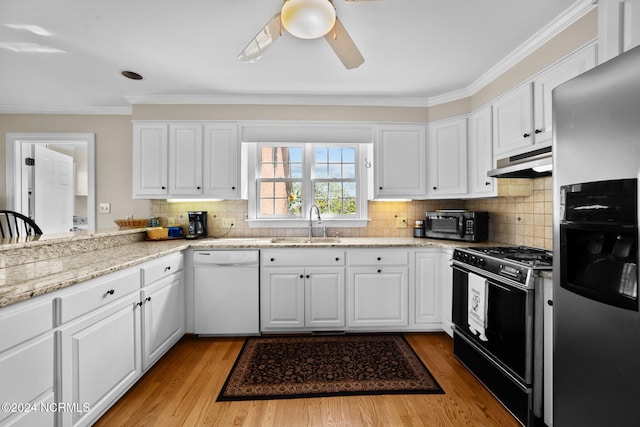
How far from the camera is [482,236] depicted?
270cm

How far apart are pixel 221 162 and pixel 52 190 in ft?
8.44

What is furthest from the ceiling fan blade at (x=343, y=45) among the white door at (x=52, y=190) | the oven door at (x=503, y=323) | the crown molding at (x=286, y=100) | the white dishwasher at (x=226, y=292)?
the white door at (x=52, y=190)

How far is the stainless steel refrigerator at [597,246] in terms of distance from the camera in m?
0.95

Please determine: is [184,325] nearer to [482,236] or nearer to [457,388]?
[457,388]

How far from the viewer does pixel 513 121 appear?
222 cm

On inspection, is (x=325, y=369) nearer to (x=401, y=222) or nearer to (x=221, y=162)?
(x=401, y=222)

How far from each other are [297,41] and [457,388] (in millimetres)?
2661

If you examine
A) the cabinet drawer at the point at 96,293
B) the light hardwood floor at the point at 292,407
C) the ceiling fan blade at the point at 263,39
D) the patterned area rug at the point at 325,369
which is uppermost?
the ceiling fan blade at the point at 263,39

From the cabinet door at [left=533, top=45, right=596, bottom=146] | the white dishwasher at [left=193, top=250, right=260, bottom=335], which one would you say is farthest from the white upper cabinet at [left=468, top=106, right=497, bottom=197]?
the white dishwasher at [left=193, top=250, right=260, bottom=335]

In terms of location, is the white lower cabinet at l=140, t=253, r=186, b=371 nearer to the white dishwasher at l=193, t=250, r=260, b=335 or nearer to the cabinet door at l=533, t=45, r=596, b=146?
the white dishwasher at l=193, t=250, r=260, b=335

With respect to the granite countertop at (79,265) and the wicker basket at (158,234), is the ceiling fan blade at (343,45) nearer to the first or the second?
the granite countertop at (79,265)

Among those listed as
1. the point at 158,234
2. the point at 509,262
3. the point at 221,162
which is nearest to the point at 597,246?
the point at 509,262

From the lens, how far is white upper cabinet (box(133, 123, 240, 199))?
2980 millimetres

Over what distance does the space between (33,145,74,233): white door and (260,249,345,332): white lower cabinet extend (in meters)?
3.10
